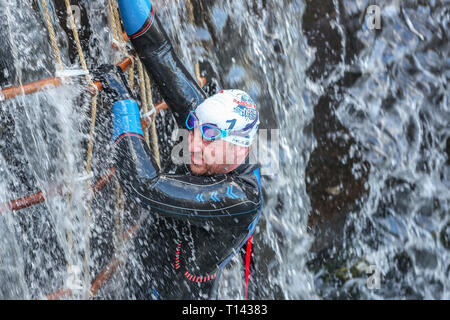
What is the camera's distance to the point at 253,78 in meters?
3.51

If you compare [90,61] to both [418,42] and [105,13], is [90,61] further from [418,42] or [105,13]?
[418,42]

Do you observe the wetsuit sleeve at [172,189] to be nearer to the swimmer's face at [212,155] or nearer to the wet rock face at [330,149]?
the swimmer's face at [212,155]

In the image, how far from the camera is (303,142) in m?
3.78

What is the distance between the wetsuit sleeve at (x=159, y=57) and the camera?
173cm

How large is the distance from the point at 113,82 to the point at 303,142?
2.35 m

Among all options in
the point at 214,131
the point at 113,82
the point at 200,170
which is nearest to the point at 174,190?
the point at 200,170

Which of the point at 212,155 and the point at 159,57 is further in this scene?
the point at 159,57

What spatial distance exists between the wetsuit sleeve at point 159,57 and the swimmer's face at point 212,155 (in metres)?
0.28

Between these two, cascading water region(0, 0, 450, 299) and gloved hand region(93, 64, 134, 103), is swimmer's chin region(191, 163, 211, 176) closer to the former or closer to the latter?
gloved hand region(93, 64, 134, 103)

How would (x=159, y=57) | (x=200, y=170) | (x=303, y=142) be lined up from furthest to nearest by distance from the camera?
(x=303, y=142) → (x=159, y=57) → (x=200, y=170)

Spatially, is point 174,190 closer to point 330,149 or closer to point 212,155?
point 212,155

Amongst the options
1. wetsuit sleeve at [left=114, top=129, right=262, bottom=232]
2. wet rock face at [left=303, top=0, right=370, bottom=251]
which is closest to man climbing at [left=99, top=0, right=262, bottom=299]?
wetsuit sleeve at [left=114, top=129, right=262, bottom=232]

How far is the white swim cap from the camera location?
1.61 metres
